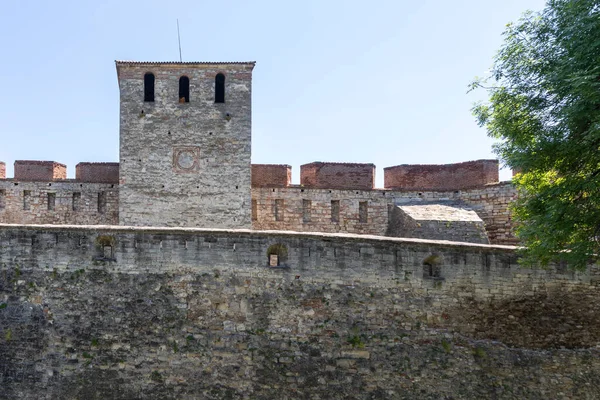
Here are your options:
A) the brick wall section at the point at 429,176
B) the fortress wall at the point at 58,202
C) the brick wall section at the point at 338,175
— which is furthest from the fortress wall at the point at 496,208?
the fortress wall at the point at 58,202

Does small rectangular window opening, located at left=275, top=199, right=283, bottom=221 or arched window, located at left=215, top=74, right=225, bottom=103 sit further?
small rectangular window opening, located at left=275, top=199, right=283, bottom=221

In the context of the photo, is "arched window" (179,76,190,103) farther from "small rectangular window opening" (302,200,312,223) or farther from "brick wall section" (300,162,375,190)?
"small rectangular window opening" (302,200,312,223)

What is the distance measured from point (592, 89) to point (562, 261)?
4777mm

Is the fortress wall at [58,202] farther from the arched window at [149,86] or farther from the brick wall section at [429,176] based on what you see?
the brick wall section at [429,176]

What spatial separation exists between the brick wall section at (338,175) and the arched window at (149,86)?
620 centimetres

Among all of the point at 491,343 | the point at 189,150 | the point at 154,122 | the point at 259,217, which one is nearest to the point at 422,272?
the point at 491,343

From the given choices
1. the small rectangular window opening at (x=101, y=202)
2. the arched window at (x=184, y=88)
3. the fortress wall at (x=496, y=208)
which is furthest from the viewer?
the small rectangular window opening at (x=101, y=202)

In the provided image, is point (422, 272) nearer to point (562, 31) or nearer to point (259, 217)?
point (562, 31)

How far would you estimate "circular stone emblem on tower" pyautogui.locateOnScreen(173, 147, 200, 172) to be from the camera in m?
17.2

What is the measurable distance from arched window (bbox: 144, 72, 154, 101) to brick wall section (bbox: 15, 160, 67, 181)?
4.39 meters

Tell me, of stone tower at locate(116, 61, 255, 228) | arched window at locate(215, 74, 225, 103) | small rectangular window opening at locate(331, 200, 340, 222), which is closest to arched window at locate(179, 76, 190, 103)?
→ stone tower at locate(116, 61, 255, 228)

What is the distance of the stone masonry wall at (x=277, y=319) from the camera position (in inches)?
407

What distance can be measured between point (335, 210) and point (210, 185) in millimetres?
4792

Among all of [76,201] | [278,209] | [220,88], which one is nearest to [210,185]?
[278,209]
